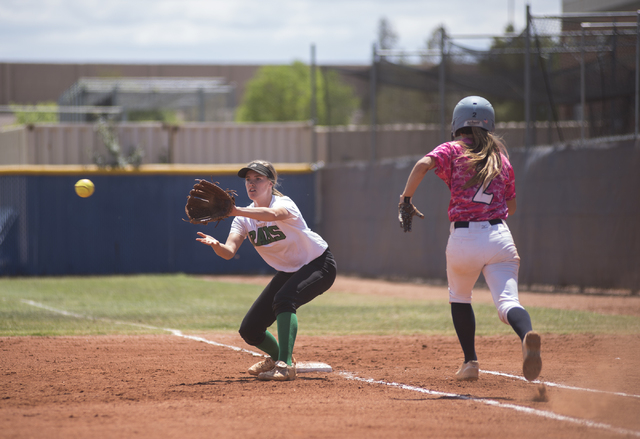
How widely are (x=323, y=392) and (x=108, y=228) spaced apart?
1477cm

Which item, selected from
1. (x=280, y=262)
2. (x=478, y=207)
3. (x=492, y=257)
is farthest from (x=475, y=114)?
(x=280, y=262)

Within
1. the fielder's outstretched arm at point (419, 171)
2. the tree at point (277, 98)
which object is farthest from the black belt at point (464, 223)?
the tree at point (277, 98)

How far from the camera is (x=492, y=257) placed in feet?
15.7

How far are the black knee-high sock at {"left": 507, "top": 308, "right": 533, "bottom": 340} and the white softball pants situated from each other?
0.13 ft

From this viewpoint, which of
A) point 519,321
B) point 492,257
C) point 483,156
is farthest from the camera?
point 483,156

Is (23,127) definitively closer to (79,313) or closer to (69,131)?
(69,131)

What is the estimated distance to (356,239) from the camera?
60.1 feet

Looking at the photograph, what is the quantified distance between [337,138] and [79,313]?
1135 cm

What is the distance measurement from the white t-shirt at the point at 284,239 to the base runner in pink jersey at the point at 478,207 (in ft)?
3.11

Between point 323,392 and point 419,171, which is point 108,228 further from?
point 419,171

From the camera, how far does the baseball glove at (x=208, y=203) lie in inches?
206

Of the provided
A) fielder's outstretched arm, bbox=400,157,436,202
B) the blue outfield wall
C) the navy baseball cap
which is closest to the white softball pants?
fielder's outstretched arm, bbox=400,157,436,202

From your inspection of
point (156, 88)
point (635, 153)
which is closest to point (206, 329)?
point (635, 153)

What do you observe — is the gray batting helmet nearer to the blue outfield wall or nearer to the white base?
the white base
